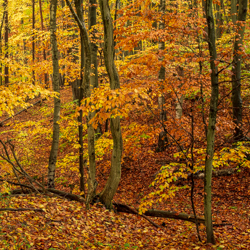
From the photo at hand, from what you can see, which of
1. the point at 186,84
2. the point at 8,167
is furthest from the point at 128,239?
the point at 186,84

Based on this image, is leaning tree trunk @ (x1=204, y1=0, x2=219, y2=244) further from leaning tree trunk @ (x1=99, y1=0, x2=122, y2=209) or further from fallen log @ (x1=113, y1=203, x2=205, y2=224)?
leaning tree trunk @ (x1=99, y1=0, x2=122, y2=209)

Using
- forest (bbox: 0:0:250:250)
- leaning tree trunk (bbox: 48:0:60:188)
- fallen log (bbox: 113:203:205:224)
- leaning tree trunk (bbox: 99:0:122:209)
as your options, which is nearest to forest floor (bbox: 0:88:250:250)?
forest (bbox: 0:0:250:250)

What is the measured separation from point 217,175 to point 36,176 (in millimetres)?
8518

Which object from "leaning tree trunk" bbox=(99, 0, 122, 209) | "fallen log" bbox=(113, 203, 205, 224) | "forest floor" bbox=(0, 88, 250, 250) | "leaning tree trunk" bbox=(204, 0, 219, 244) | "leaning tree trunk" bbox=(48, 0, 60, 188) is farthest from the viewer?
"leaning tree trunk" bbox=(48, 0, 60, 188)

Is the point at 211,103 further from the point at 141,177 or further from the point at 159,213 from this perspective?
the point at 141,177

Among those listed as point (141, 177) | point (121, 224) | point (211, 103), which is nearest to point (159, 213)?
point (121, 224)

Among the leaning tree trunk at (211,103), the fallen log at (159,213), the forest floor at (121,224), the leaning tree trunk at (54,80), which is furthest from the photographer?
the leaning tree trunk at (54,80)

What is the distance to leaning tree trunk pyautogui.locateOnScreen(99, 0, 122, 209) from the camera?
5.71 meters

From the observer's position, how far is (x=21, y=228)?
13.9ft

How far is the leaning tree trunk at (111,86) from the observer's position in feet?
18.7

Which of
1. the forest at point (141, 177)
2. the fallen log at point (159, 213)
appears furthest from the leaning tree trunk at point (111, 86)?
the fallen log at point (159, 213)

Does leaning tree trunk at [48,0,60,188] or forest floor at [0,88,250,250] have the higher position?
leaning tree trunk at [48,0,60,188]

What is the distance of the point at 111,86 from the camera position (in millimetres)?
5996

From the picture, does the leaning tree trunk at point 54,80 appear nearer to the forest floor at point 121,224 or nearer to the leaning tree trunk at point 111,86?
the forest floor at point 121,224
